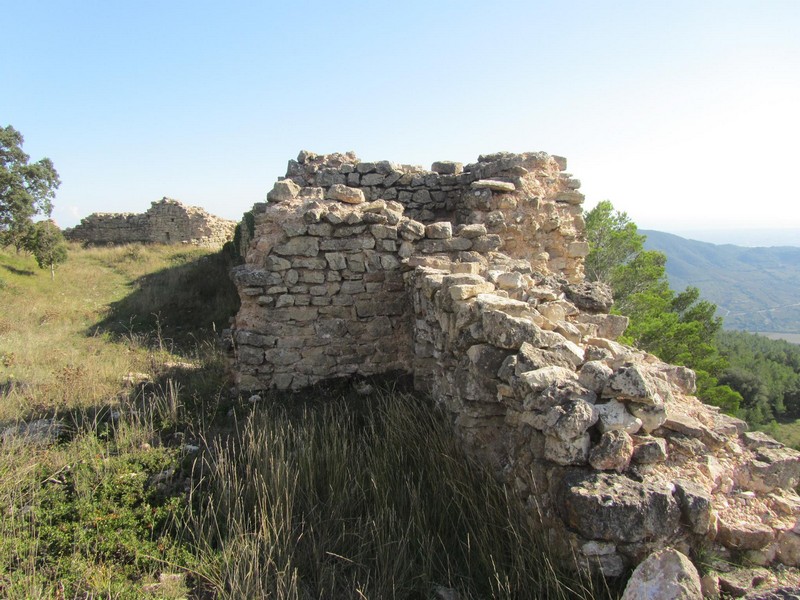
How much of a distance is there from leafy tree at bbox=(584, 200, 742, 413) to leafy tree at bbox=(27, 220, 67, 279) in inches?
701

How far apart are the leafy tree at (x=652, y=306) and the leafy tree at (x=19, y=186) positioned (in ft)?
70.1

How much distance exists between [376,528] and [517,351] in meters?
1.46

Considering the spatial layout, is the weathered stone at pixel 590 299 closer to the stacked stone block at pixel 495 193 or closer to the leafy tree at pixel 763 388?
the stacked stone block at pixel 495 193

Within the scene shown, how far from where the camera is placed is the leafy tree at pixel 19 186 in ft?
60.6

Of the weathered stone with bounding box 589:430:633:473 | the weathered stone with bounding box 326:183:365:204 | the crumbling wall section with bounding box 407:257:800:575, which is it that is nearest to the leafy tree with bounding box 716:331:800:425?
the weathered stone with bounding box 326:183:365:204

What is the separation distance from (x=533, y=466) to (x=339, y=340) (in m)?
Result: 3.39

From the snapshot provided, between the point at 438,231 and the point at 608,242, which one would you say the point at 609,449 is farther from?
the point at 608,242

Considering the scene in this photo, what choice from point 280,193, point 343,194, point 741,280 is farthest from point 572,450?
point 741,280

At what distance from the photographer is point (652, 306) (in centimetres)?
1616

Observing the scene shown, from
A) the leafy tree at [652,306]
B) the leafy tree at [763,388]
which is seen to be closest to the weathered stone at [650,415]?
the leafy tree at [652,306]

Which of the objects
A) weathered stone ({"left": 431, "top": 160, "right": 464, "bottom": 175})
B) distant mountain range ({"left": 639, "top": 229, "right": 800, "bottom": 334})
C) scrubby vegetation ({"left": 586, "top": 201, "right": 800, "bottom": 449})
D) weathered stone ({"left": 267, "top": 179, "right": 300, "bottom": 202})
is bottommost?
distant mountain range ({"left": 639, "top": 229, "right": 800, "bottom": 334})

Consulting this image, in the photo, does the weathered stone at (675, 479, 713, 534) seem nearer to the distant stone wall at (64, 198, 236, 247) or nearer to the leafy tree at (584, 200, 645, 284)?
the leafy tree at (584, 200, 645, 284)

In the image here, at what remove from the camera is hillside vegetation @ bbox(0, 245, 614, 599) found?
8.87ft

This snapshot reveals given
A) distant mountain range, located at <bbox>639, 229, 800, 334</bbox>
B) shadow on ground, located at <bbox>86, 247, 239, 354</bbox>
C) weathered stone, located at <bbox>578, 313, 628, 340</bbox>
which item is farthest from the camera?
distant mountain range, located at <bbox>639, 229, 800, 334</bbox>
